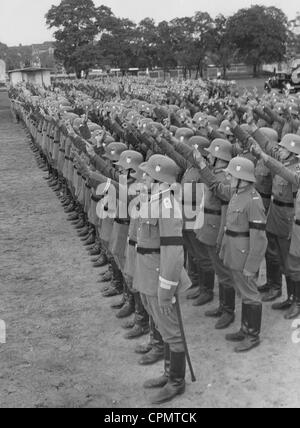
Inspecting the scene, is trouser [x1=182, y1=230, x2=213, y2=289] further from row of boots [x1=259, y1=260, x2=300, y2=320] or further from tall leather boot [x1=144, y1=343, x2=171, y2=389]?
tall leather boot [x1=144, y1=343, x2=171, y2=389]

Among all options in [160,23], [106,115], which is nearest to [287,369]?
[106,115]

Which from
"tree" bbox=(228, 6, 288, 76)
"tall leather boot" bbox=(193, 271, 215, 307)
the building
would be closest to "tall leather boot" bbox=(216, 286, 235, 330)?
"tall leather boot" bbox=(193, 271, 215, 307)

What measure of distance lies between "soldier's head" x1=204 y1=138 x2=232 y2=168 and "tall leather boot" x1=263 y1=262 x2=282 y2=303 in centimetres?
153

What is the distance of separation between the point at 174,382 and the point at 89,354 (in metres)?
1.34

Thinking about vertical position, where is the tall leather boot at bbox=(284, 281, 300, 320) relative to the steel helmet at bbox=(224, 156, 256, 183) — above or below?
below

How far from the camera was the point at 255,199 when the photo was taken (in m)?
5.97

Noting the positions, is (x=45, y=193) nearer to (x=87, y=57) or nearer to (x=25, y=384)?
(x=25, y=384)

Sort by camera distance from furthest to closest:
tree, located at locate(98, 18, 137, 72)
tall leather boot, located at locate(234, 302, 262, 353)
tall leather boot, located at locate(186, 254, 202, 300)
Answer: tree, located at locate(98, 18, 137, 72)
tall leather boot, located at locate(186, 254, 202, 300)
tall leather boot, located at locate(234, 302, 262, 353)

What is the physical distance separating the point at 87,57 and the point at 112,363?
51045mm

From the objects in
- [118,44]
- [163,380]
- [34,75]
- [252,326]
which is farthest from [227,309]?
[118,44]

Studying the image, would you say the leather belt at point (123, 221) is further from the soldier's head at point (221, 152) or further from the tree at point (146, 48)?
the tree at point (146, 48)

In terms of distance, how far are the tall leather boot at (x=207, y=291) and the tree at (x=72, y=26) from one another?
5150cm

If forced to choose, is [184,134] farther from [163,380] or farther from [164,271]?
[163,380]

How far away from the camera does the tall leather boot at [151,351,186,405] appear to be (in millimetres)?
5145
